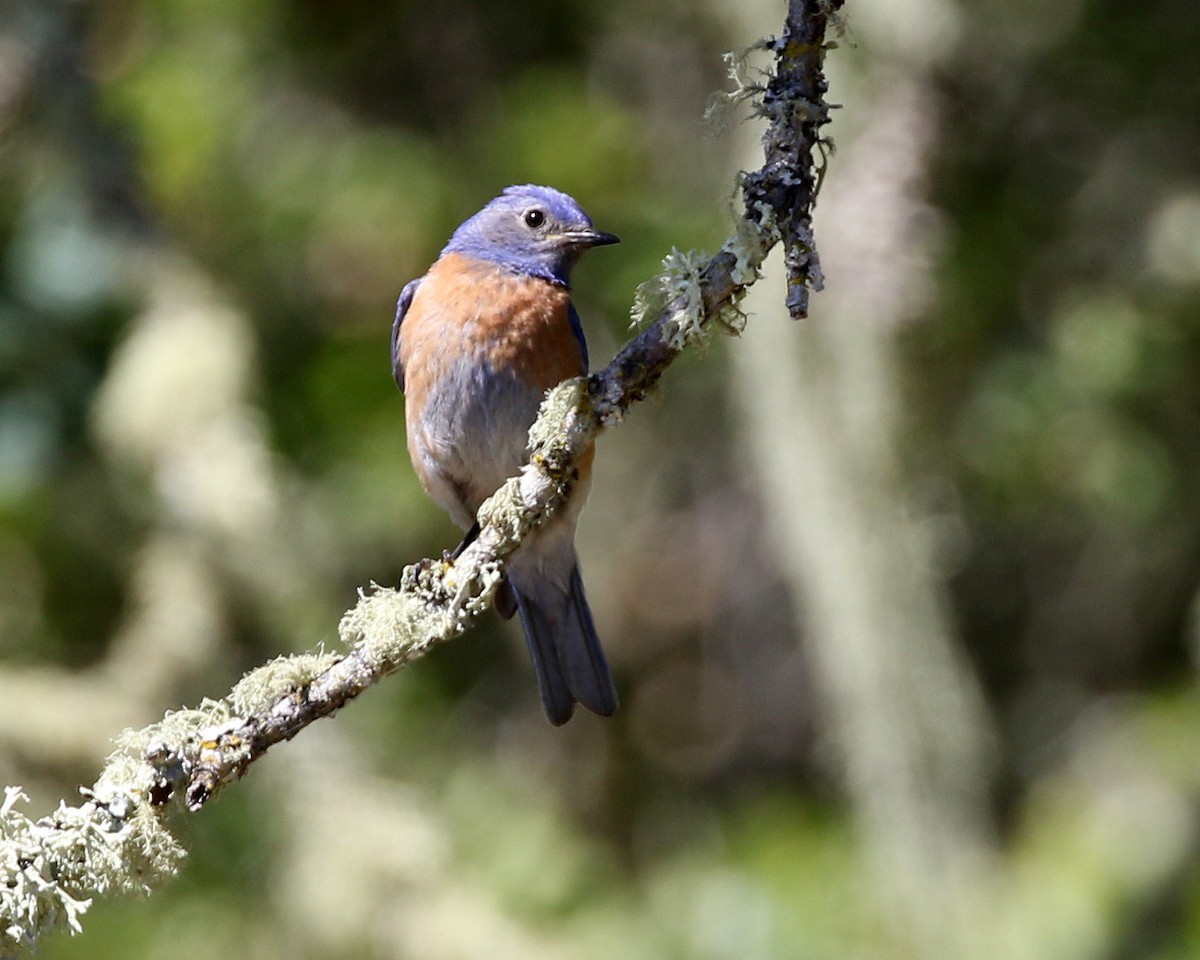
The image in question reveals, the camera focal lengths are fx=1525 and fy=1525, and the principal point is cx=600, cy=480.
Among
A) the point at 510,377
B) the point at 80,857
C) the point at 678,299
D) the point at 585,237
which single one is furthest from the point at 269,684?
the point at 585,237

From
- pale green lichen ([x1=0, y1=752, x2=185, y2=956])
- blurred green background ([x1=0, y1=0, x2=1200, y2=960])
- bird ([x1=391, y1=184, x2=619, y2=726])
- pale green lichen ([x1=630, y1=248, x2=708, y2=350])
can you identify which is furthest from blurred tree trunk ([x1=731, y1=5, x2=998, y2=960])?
pale green lichen ([x1=0, y1=752, x2=185, y2=956])

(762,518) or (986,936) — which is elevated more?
(762,518)

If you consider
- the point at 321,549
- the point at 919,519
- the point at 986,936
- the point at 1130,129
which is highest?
the point at 1130,129

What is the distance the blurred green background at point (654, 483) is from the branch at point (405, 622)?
2485 mm

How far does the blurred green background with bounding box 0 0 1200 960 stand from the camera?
5.62 m

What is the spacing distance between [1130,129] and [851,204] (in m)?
2.40

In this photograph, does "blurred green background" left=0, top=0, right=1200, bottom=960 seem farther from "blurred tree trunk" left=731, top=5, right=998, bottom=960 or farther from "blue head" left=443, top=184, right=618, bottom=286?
"blue head" left=443, top=184, right=618, bottom=286

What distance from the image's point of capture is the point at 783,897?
654 centimetres

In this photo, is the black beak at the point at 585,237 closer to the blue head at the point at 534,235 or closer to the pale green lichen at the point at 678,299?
the blue head at the point at 534,235

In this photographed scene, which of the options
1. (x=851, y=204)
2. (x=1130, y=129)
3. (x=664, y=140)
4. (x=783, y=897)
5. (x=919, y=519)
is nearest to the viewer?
(x=851, y=204)

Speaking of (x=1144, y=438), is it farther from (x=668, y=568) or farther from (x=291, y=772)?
(x=291, y=772)

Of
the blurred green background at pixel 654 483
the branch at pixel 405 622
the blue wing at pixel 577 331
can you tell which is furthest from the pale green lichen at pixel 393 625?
the blurred green background at pixel 654 483

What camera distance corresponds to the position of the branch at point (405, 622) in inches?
106

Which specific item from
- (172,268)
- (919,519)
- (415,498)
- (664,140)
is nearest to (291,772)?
(415,498)
